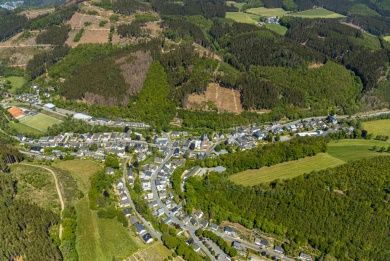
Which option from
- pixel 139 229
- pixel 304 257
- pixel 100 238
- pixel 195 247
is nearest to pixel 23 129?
pixel 100 238

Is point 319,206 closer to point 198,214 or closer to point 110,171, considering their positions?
point 198,214

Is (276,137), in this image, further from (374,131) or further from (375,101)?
(375,101)

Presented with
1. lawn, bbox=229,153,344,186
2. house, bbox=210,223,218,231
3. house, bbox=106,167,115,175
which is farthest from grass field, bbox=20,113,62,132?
house, bbox=210,223,218,231

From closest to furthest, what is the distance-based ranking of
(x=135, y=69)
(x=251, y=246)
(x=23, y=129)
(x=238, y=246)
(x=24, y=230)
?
(x=24, y=230) → (x=238, y=246) → (x=251, y=246) → (x=23, y=129) → (x=135, y=69)

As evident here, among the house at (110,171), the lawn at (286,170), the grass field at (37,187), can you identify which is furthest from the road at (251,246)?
the grass field at (37,187)

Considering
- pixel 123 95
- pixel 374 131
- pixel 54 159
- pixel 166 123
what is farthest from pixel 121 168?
pixel 374 131

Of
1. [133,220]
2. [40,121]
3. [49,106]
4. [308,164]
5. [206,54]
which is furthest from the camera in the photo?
[206,54]
